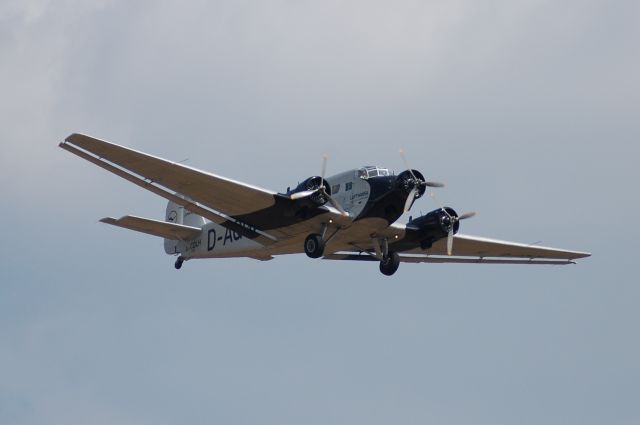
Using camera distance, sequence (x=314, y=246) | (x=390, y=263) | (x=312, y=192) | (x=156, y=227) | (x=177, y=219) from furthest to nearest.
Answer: (x=177, y=219), (x=156, y=227), (x=390, y=263), (x=314, y=246), (x=312, y=192)

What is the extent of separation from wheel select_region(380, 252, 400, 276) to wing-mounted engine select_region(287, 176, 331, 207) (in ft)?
13.5

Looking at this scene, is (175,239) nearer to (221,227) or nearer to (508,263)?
(221,227)

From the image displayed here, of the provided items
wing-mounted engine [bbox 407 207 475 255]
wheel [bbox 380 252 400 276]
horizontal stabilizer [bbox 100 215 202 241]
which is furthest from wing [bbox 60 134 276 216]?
wing-mounted engine [bbox 407 207 475 255]

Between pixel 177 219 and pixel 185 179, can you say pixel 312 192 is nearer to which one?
pixel 185 179

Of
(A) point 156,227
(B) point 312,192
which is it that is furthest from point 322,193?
(A) point 156,227

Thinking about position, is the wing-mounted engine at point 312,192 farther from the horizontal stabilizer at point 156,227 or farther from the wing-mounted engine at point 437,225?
the horizontal stabilizer at point 156,227

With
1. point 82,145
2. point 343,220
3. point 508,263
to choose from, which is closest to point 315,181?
point 343,220

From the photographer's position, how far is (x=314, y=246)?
3669cm

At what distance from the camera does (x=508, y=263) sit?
4497cm

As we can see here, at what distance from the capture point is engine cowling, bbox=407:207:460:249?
128ft

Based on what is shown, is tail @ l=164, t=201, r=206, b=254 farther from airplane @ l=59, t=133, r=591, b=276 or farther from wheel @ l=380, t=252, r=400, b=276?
wheel @ l=380, t=252, r=400, b=276

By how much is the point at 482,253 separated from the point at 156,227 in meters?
13.4

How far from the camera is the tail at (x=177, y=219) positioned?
145ft

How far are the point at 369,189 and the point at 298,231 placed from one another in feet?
10.1
